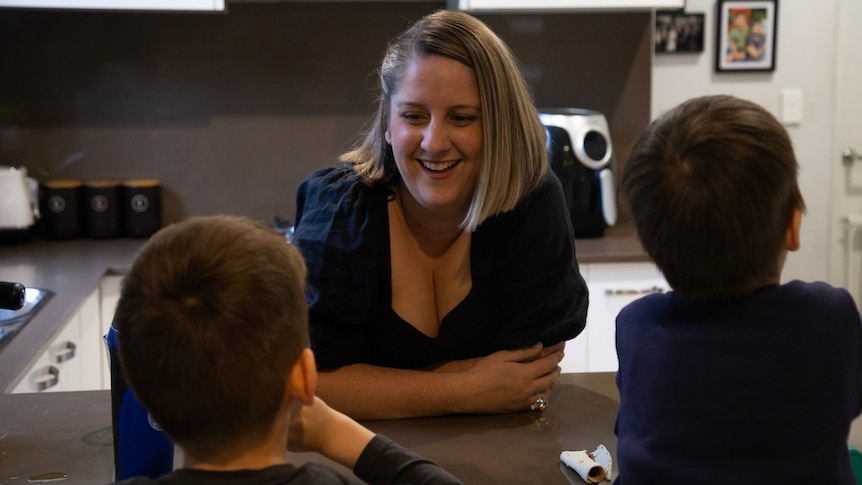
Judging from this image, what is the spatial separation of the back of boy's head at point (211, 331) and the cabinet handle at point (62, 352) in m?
1.43

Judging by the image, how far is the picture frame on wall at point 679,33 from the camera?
334 cm

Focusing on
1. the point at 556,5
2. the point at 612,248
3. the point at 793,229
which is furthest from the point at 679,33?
the point at 793,229

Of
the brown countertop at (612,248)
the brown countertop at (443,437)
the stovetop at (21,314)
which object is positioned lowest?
the stovetop at (21,314)

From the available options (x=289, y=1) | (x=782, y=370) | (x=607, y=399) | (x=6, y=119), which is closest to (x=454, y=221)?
(x=607, y=399)

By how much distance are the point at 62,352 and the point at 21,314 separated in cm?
13

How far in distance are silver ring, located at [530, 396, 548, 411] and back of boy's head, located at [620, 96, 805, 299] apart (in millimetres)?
481

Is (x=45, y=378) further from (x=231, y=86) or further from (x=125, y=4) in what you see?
(x=231, y=86)

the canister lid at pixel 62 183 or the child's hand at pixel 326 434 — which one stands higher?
the canister lid at pixel 62 183

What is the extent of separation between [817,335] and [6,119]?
2.82 meters

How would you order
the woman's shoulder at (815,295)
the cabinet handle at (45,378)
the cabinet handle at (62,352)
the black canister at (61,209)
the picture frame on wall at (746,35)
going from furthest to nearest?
1. the picture frame on wall at (746,35)
2. the black canister at (61,209)
3. the cabinet handle at (62,352)
4. the cabinet handle at (45,378)
5. the woman's shoulder at (815,295)

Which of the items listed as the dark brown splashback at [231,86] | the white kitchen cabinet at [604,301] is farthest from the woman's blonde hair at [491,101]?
the dark brown splashback at [231,86]

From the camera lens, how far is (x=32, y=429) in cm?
133

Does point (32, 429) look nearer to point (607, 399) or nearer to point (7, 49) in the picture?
point (607, 399)

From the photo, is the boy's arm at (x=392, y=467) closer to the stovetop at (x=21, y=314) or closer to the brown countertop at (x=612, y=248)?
the stovetop at (x=21, y=314)
